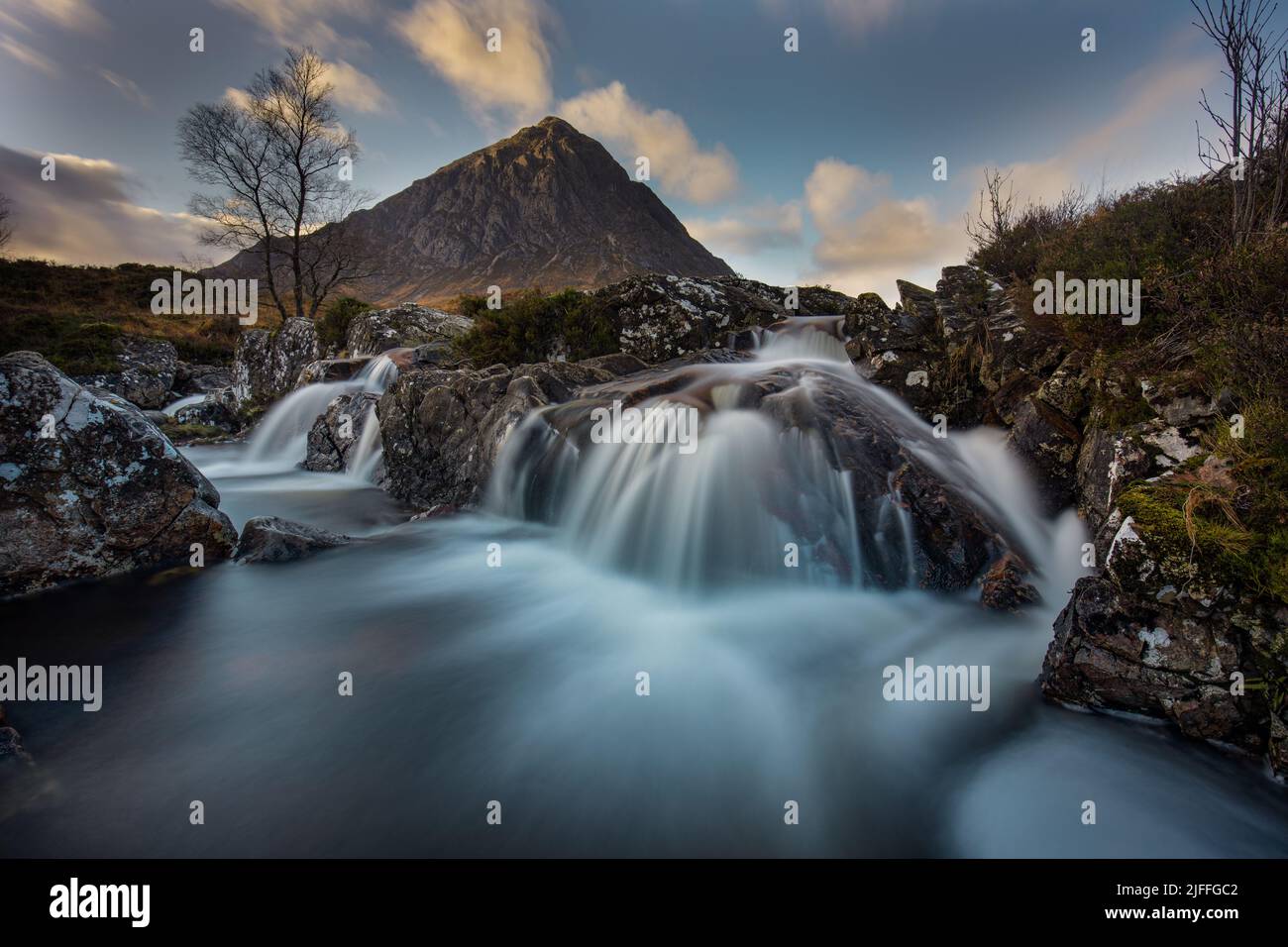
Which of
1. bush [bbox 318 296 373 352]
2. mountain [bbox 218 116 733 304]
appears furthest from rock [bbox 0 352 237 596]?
mountain [bbox 218 116 733 304]

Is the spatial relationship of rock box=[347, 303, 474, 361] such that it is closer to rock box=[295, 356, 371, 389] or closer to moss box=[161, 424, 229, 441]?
rock box=[295, 356, 371, 389]

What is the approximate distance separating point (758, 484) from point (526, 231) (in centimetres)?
18451

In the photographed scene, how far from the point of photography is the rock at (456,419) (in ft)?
30.9

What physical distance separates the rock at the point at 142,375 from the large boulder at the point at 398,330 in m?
8.65

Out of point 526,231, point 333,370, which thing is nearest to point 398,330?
point 333,370

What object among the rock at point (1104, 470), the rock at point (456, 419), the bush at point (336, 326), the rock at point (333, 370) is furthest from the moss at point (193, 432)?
the rock at point (1104, 470)

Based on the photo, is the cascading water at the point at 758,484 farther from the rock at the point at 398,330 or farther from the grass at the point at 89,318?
the grass at the point at 89,318

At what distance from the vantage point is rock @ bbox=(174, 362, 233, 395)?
2238 cm

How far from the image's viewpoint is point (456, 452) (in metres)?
10.1

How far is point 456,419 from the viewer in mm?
10336

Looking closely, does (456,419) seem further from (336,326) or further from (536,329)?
(336,326)

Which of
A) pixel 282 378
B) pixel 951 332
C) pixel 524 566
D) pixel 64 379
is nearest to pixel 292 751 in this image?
pixel 524 566
